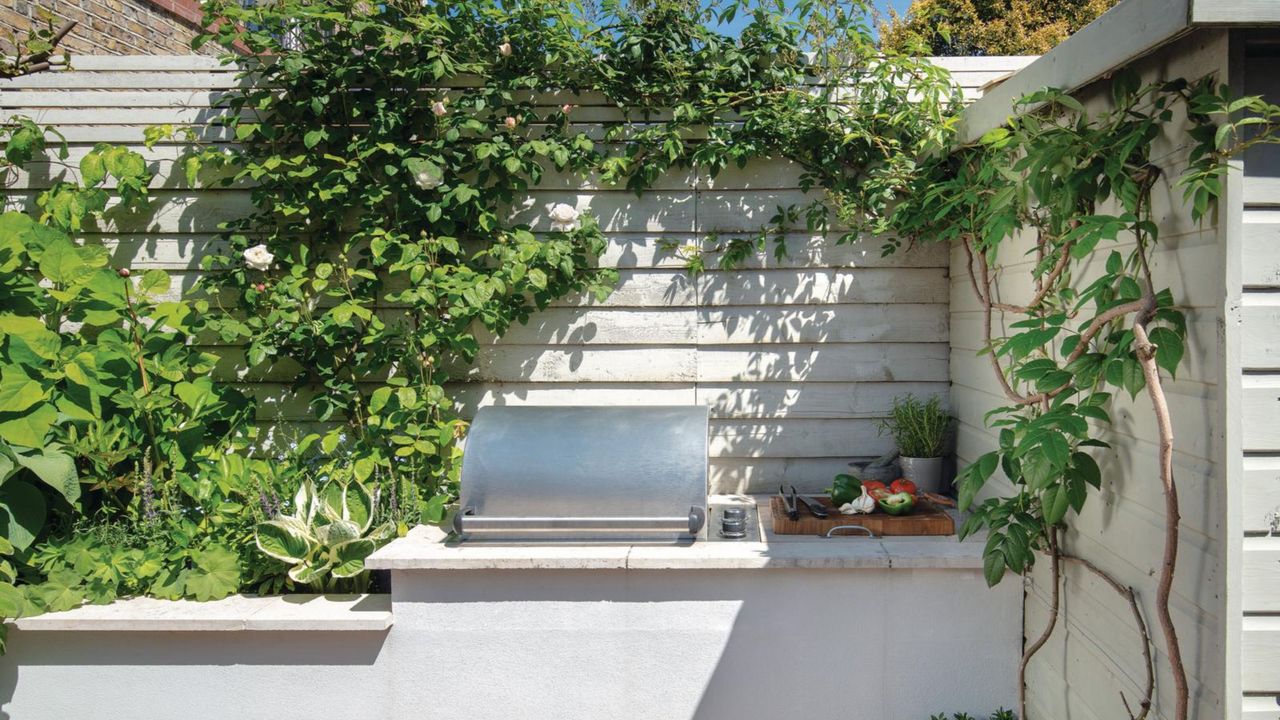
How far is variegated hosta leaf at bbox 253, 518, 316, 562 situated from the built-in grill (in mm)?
509

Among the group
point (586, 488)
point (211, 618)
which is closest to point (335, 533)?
point (211, 618)

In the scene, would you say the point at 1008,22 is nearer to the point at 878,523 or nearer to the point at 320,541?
the point at 878,523

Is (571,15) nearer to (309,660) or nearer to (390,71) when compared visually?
(390,71)

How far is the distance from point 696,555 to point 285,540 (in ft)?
4.43

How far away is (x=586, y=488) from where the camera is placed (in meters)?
2.63

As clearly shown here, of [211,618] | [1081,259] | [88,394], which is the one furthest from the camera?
[88,394]

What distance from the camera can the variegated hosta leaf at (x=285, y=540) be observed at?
2.69 m

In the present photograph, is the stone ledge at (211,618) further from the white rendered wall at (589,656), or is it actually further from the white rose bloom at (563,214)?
the white rose bloom at (563,214)

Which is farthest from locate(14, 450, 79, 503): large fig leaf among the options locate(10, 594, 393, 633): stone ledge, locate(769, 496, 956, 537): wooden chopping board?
locate(769, 496, 956, 537): wooden chopping board

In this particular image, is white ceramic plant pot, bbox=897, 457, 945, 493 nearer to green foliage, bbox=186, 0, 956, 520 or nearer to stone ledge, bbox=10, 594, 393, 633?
green foliage, bbox=186, 0, 956, 520

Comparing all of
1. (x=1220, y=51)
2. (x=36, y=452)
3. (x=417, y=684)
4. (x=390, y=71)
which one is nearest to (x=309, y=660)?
(x=417, y=684)

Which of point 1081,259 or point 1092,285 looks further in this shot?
point 1081,259

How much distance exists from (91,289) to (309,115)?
102 centimetres

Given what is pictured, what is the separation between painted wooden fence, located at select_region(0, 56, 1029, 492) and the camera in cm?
330
